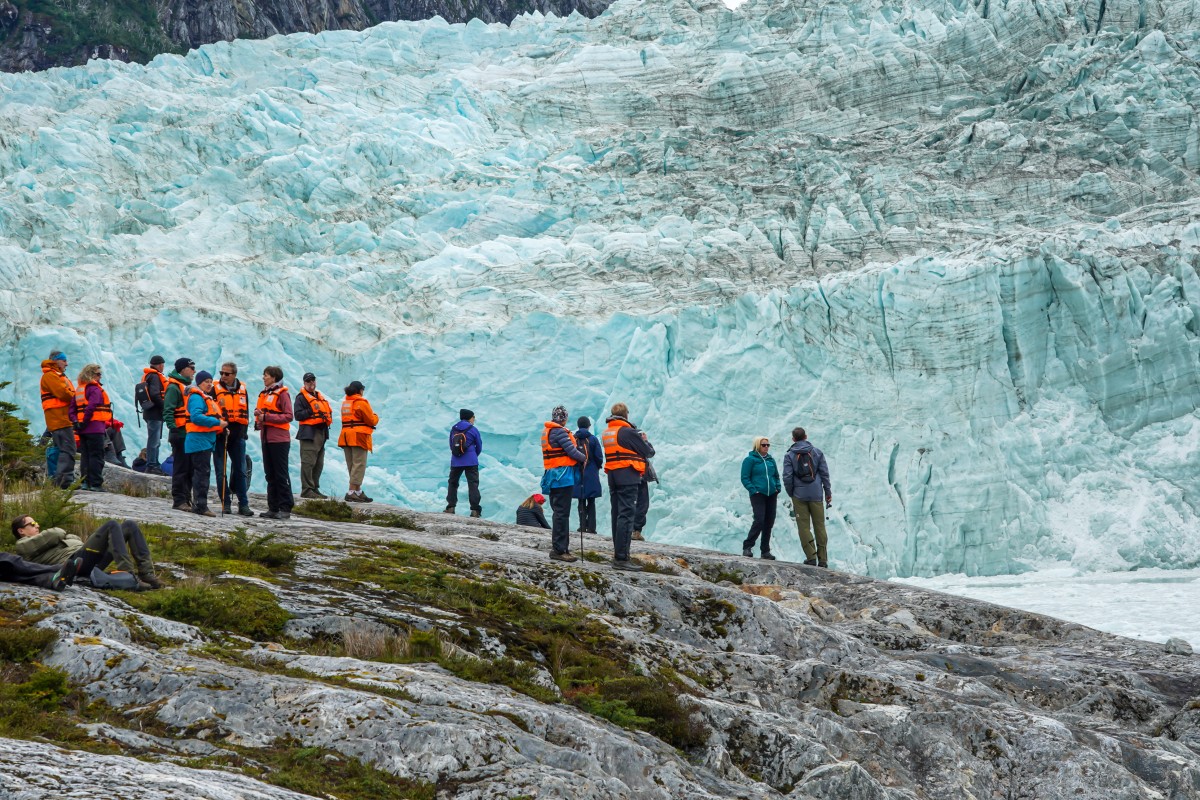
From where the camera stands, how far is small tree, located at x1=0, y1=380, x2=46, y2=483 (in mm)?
10352

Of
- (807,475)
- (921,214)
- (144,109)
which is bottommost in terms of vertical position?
(807,475)

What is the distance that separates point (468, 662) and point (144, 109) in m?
26.3

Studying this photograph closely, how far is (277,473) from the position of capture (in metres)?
8.84

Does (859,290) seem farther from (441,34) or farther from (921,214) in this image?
(441,34)

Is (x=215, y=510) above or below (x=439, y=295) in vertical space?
below

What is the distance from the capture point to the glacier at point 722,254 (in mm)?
18484

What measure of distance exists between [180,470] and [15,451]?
2837mm

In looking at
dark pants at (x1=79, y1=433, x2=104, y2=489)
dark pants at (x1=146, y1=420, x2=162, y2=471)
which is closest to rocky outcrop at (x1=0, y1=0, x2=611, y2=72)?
dark pants at (x1=146, y1=420, x2=162, y2=471)

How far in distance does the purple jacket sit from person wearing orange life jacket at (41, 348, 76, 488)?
5.1 inches

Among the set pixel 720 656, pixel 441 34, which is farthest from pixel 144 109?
pixel 720 656

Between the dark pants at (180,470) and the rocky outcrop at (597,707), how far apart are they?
1.40 feet

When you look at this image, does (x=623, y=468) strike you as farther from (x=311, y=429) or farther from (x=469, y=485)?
(x=469, y=485)

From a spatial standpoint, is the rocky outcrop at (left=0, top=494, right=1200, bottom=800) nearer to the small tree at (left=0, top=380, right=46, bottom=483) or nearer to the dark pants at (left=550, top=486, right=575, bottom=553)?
the dark pants at (left=550, top=486, right=575, bottom=553)

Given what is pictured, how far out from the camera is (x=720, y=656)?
661 centimetres
